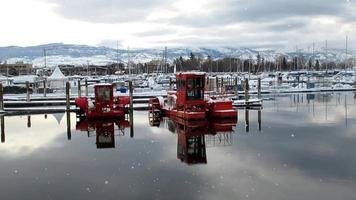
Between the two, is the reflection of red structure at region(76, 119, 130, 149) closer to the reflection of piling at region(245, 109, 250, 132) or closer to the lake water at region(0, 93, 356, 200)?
the lake water at region(0, 93, 356, 200)

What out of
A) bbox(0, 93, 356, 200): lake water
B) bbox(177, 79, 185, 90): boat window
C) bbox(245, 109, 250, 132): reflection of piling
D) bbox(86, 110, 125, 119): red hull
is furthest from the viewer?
bbox(86, 110, 125, 119): red hull

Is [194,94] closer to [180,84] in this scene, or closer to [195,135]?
[180,84]

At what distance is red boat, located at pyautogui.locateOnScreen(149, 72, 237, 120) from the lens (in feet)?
92.1

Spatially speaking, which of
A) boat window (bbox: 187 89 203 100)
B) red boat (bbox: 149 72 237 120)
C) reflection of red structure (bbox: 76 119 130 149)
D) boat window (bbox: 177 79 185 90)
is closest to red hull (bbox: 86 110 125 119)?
reflection of red structure (bbox: 76 119 130 149)

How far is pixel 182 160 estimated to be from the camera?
676 inches

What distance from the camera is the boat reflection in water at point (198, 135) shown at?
18.2 meters

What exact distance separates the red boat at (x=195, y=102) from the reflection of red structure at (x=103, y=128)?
3.69 m

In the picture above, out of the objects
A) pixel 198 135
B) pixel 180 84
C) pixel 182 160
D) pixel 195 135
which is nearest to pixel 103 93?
pixel 180 84

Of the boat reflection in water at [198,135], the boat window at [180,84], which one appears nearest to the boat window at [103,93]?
the boat reflection in water at [198,135]

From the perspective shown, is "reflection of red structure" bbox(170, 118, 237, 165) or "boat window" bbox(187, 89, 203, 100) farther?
"boat window" bbox(187, 89, 203, 100)

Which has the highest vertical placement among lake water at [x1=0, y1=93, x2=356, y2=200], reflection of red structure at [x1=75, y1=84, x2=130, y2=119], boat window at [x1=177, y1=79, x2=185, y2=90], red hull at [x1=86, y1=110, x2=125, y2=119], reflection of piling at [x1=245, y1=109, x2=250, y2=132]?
boat window at [x1=177, y1=79, x2=185, y2=90]

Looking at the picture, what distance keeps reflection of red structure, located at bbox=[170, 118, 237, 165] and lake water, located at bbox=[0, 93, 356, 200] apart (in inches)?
1.9

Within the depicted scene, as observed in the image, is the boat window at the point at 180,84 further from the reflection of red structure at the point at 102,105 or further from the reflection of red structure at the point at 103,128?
the reflection of red structure at the point at 102,105

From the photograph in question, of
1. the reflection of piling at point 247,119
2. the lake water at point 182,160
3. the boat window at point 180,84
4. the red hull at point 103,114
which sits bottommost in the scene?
the lake water at point 182,160
